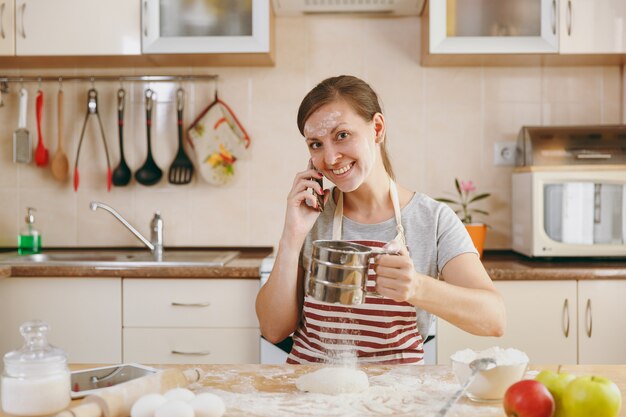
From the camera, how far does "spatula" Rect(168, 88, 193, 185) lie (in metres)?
2.98

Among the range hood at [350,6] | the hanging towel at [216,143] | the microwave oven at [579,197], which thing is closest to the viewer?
the microwave oven at [579,197]

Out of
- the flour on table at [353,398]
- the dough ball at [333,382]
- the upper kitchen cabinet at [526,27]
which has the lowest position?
the flour on table at [353,398]

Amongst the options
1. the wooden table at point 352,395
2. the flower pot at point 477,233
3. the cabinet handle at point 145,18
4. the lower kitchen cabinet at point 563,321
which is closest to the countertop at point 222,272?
the lower kitchen cabinet at point 563,321

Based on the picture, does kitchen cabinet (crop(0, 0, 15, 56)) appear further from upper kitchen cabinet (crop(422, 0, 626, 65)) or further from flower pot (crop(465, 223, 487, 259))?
flower pot (crop(465, 223, 487, 259))

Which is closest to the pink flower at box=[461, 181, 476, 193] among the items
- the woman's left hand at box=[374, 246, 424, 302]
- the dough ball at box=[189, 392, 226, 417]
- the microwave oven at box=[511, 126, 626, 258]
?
the microwave oven at box=[511, 126, 626, 258]

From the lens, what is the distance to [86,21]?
2703mm

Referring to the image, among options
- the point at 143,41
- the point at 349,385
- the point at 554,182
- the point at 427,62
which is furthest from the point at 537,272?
the point at 143,41

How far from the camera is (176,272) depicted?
2416mm

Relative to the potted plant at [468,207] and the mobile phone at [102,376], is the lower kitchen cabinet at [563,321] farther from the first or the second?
the mobile phone at [102,376]

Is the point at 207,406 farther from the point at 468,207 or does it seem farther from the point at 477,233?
the point at 468,207

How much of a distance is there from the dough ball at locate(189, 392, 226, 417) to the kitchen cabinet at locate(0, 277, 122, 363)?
1.50 meters

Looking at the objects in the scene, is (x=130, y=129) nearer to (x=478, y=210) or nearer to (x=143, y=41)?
(x=143, y=41)

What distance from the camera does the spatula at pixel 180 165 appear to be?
Result: 2984mm

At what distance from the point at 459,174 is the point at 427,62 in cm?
51
